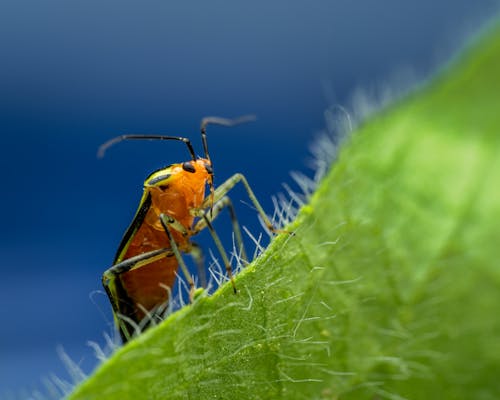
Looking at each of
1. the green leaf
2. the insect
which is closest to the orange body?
the insect

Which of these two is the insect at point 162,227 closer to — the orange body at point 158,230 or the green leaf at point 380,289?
the orange body at point 158,230

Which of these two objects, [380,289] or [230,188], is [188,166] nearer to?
[230,188]

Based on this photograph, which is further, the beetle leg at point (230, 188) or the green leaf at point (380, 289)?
the beetle leg at point (230, 188)

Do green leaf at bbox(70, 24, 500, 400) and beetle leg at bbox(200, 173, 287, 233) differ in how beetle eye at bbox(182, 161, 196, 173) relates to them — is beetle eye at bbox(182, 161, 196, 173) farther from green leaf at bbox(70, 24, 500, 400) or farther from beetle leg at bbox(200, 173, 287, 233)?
green leaf at bbox(70, 24, 500, 400)

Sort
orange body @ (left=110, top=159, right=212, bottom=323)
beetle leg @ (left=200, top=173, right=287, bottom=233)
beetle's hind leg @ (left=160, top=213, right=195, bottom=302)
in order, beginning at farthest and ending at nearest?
1. orange body @ (left=110, top=159, right=212, bottom=323)
2. beetle leg @ (left=200, top=173, right=287, bottom=233)
3. beetle's hind leg @ (left=160, top=213, right=195, bottom=302)

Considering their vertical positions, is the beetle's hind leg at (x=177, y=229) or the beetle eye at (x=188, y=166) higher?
the beetle eye at (x=188, y=166)

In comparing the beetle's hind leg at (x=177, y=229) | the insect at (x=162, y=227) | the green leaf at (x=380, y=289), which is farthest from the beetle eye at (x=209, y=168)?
the green leaf at (x=380, y=289)
